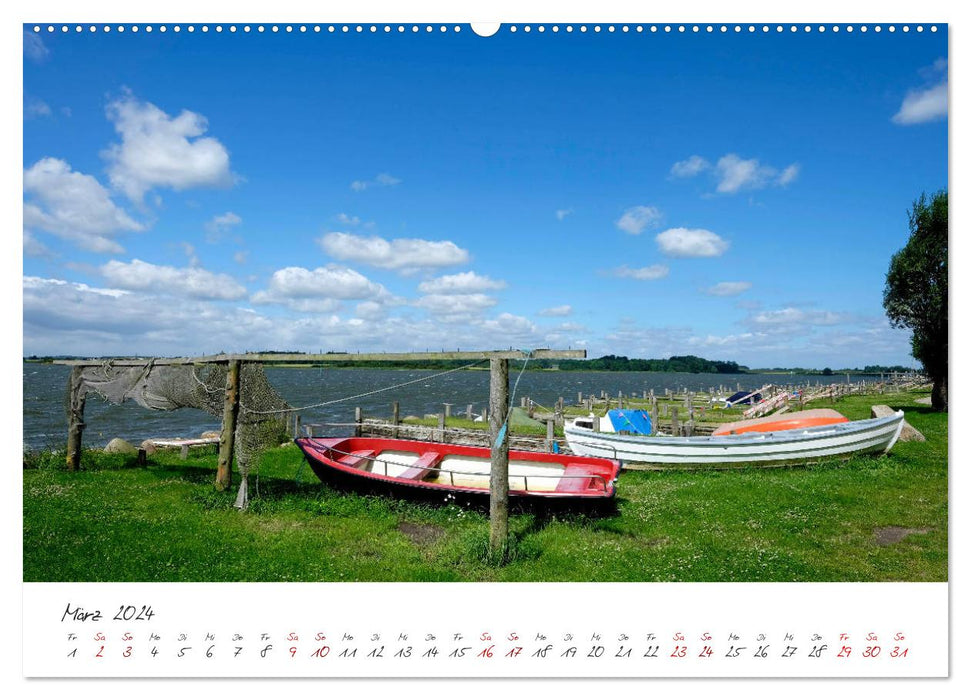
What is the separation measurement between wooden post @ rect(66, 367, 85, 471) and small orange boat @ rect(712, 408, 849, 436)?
18551 mm

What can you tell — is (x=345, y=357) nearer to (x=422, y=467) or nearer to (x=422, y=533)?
(x=422, y=533)

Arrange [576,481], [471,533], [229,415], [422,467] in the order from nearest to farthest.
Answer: [471,533]
[229,415]
[576,481]
[422,467]

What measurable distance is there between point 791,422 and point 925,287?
8.34m

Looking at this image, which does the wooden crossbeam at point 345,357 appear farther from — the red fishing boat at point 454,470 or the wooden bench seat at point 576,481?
the wooden bench seat at point 576,481

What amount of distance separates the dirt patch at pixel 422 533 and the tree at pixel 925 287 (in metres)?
17.3

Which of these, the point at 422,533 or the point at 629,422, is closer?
the point at 422,533

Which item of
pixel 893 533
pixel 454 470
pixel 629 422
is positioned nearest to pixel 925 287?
pixel 629 422

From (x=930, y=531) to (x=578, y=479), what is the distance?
19.8ft

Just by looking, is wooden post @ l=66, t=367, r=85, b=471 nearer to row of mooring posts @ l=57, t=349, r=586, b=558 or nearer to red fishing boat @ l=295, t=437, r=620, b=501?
row of mooring posts @ l=57, t=349, r=586, b=558

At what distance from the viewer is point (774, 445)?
15.1 meters
